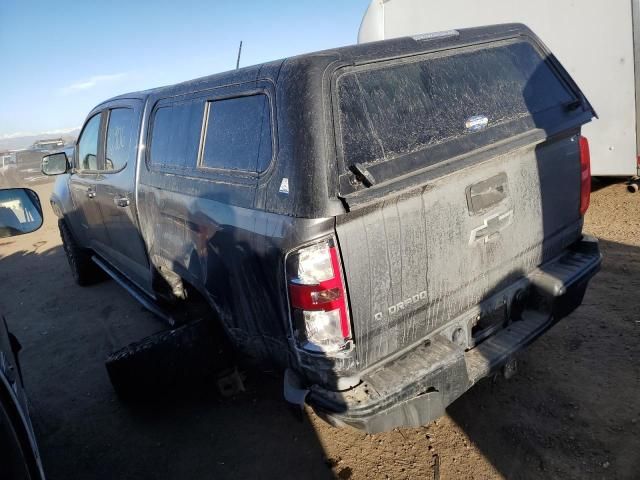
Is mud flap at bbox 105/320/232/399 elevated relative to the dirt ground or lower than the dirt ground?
elevated

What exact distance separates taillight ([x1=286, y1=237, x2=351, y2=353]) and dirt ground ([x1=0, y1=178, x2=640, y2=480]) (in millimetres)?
528

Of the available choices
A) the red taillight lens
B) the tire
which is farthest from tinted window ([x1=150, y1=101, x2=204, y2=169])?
the tire

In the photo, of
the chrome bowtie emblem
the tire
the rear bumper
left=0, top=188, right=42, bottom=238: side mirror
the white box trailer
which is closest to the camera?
the rear bumper

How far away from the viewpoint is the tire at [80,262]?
5.82 metres

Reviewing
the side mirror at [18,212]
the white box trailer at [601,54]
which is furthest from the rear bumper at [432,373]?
the white box trailer at [601,54]

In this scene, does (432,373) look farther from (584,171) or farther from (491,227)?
(584,171)

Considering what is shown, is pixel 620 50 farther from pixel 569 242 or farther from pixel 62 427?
pixel 62 427

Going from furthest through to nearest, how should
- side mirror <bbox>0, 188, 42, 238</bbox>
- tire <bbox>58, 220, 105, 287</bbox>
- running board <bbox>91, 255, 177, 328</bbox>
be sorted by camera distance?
tire <bbox>58, 220, 105, 287</bbox>
running board <bbox>91, 255, 177, 328</bbox>
side mirror <bbox>0, 188, 42, 238</bbox>

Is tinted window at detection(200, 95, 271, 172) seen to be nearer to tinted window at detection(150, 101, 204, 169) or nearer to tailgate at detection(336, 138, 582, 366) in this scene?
Result: tinted window at detection(150, 101, 204, 169)

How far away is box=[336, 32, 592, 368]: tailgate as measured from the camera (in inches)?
76.9

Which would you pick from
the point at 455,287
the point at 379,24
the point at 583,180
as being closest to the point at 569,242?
the point at 583,180

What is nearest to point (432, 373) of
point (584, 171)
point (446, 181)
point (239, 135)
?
point (446, 181)

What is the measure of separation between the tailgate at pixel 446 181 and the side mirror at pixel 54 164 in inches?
157

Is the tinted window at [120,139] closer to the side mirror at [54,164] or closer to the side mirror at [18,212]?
the side mirror at [18,212]
